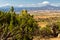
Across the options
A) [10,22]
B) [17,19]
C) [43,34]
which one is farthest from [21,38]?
[43,34]

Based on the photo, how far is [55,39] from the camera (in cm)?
3178

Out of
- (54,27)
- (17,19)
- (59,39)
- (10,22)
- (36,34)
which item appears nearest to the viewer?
(10,22)

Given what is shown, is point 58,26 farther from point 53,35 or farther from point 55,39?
point 55,39

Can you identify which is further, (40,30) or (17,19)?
(40,30)

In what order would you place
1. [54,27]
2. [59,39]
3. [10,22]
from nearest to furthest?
1. [10,22]
2. [59,39]
3. [54,27]

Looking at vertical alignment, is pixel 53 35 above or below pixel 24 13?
below

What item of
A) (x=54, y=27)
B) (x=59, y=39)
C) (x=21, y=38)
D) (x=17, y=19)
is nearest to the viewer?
(x=21, y=38)

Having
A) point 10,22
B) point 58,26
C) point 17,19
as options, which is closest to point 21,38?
point 10,22

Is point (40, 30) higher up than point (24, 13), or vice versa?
point (24, 13)

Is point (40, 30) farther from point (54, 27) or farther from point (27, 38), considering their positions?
point (27, 38)

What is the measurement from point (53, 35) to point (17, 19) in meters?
12.0

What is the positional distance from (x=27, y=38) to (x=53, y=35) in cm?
1539

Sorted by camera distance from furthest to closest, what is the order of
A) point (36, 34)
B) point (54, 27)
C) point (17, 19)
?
point (54, 27) < point (36, 34) < point (17, 19)

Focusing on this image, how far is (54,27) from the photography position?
3700 centimetres
